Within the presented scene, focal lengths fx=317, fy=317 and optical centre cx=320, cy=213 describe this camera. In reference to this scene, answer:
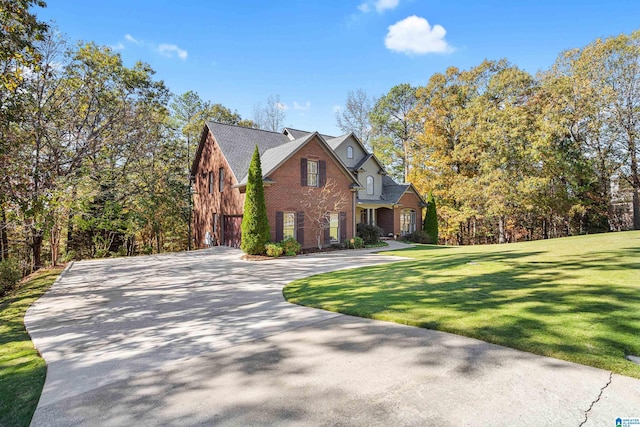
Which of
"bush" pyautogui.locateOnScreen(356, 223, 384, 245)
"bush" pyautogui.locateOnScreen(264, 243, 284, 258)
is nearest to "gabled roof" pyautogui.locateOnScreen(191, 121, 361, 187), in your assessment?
"bush" pyautogui.locateOnScreen(356, 223, 384, 245)

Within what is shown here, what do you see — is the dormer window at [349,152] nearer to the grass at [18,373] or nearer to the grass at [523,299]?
the grass at [523,299]

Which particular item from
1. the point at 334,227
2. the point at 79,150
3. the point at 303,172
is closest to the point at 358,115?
the point at 303,172

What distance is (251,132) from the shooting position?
71.9 ft

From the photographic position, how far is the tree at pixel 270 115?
34.2m

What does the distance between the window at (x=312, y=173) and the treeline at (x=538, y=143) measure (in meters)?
13.3

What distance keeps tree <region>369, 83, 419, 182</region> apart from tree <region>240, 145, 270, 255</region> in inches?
812

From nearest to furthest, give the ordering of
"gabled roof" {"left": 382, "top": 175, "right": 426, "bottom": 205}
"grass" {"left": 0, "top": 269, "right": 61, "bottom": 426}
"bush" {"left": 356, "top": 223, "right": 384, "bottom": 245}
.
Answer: "grass" {"left": 0, "top": 269, "right": 61, "bottom": 426} < "bush" {"left": 356, "top": 223, "right": 384, "bottom": 245} < "gabled roof" {"left": 382, "top": 175, "right": 426, "bottom": 205}

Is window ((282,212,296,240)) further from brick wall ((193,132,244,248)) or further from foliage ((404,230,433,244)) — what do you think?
foliage ((404,230,433,244))

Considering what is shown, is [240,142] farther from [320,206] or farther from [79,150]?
[79,150]

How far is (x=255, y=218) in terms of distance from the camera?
15469 mm

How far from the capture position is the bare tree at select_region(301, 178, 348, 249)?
1817 cm

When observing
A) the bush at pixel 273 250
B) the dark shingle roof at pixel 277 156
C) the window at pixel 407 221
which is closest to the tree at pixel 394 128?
the window at pixel 407 221

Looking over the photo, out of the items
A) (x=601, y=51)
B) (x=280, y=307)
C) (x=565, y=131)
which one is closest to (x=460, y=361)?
(x=280, y=307)

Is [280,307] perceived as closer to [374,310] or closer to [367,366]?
[374,310]
